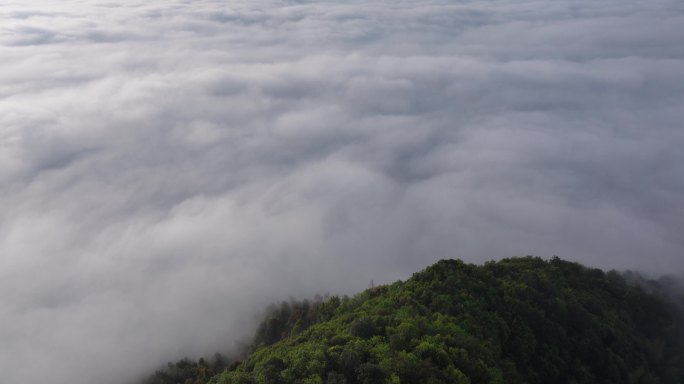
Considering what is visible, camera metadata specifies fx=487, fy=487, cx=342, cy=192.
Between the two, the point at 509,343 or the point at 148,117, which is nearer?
the point at 509,343

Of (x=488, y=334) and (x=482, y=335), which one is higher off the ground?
(x=482, y=335)

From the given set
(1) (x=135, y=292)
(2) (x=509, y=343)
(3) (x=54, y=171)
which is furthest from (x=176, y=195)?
(2) (x=509, y=343)

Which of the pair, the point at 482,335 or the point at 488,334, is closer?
the point at 482,335

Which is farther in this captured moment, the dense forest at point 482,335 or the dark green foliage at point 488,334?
the dense forest at point 482,335

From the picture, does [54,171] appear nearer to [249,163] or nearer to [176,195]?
[176,195]

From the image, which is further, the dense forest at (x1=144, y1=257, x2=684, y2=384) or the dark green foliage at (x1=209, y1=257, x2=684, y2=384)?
the dense forest at (x1=144, y1=257, x2=684, y2=384)
